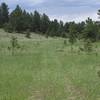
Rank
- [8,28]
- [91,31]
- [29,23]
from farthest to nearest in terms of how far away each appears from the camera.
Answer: [29,23], [8,28], [91,31]

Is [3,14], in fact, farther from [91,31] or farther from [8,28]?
[91,31]

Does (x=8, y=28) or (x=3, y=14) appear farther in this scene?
(x=3, y=14)

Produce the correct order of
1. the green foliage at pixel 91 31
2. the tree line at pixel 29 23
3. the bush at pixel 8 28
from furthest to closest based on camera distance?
1. the tree line at pixel 29 23
2. the bush at pixel 8 28
3. the green foliage at pixel 91 31

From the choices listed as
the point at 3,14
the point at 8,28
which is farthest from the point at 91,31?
the point at 3,14

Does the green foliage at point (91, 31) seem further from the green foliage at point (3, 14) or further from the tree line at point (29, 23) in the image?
the green foliage at point (3, 14)

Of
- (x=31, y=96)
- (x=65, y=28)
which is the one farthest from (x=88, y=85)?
(x=65, y=28)

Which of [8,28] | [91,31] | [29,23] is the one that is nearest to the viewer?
[91,31]

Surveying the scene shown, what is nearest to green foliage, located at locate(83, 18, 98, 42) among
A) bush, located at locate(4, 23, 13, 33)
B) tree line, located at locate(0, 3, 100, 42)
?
tree line, located at locate(0, 3, 100, 42)

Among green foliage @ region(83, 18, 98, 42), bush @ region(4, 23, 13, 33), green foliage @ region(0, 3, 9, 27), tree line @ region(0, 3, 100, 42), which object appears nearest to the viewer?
green foliage @ region(83, 18, 98, 42)

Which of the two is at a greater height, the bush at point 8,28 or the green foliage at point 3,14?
the green foliage at point 3,14

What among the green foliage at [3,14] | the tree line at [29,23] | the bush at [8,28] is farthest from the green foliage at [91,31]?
the green foliage at [3,14]

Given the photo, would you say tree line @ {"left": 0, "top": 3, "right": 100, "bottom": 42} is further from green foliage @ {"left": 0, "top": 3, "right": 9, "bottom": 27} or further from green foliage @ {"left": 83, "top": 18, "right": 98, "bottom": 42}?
green foliage @ {"left": 83, "top": 18, "right": 98, "bottom": 42}

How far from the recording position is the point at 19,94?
56.3 feet

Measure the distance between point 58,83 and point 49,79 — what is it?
2.19 m
